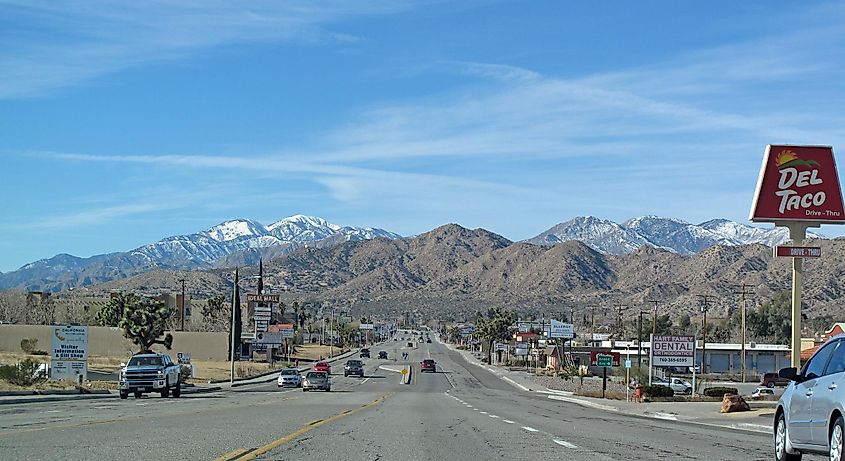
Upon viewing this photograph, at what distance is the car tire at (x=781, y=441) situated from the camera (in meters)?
14.8

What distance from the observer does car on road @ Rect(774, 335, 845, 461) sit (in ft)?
40.5

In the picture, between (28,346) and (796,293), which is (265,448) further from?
(28,346)

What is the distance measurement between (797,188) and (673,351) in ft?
71.3

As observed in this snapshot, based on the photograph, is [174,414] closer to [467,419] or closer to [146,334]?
[467,419]

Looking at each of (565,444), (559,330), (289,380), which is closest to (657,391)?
(289,380)

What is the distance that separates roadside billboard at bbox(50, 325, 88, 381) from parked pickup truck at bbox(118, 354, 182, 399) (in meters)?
7.67

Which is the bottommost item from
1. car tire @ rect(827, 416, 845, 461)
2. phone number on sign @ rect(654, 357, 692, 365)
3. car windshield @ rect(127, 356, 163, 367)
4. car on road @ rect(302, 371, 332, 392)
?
car on road @ rect(302, 371, 332, 392)

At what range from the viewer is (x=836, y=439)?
12.3 meters

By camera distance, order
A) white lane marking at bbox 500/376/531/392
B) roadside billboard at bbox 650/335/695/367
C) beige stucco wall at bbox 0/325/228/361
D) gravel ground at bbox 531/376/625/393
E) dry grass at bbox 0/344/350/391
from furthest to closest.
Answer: beige stucco wall at bbox 0/325/228/361
white lane marking at bbox 500/376/531/392
gravel ground at bbox 531/376/625/393
roadside billboard at bbox 650/335/695/367
dry grass at bbox 0/344/350/391

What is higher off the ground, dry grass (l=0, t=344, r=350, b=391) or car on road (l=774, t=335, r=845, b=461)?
car on road (l=774, t=335, r=845, b=461)

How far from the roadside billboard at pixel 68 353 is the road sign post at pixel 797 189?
32827 millimetres

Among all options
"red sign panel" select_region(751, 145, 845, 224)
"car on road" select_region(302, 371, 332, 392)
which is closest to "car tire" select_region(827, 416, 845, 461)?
"red sign panel" select_region(751, 145, 845, 224)

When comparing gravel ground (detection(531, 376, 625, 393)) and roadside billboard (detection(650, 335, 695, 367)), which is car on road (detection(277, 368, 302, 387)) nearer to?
gravel ground (detection(531, 376, 625, 393))

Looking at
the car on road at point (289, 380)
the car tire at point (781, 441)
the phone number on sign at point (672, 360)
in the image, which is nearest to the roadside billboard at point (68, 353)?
the car on road at point (289, 380)
